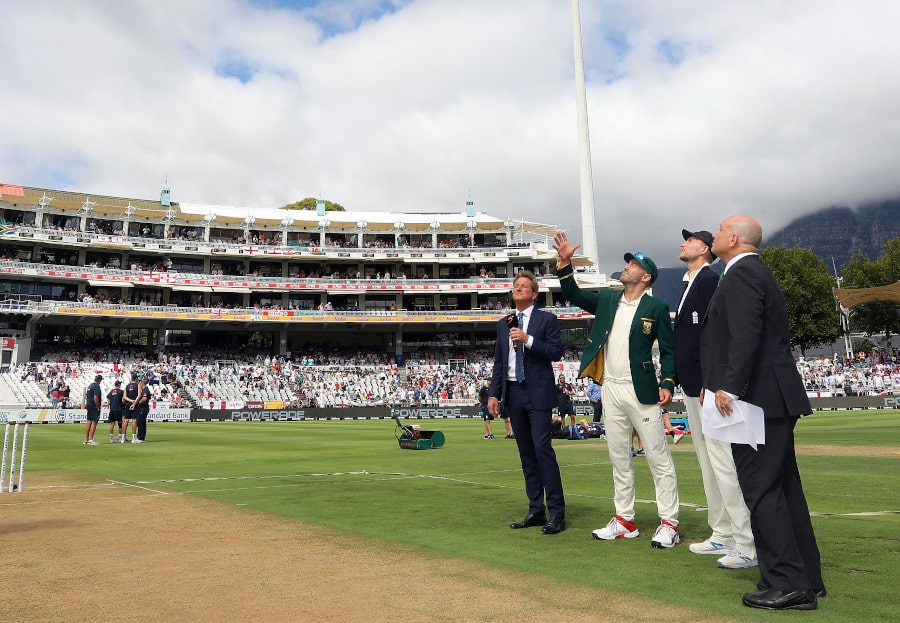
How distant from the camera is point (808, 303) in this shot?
73875 millimetres

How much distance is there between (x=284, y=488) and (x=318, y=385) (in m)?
39.8

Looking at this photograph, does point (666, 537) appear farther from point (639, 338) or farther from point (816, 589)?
point (639, 338)

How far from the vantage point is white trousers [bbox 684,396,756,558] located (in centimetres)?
478

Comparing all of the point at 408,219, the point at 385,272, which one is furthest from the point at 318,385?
the point at 408,219

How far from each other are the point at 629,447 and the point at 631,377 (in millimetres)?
653

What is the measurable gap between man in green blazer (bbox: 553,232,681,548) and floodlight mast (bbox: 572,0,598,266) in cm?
5871

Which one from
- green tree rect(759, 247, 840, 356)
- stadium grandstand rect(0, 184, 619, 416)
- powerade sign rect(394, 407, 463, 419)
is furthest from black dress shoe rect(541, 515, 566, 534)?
green tree rect(759, 247, 840, 356)

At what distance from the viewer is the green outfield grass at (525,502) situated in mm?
4281

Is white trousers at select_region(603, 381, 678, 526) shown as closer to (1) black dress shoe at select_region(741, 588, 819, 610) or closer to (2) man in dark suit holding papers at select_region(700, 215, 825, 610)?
(2) man in dark suit holding papers at select_region(700, 215, 825, 610)

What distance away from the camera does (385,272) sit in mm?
65750

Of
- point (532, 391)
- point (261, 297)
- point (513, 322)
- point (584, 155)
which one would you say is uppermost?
point (584, 155)

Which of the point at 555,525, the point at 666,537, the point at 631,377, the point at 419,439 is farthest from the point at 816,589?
the point at 419,439

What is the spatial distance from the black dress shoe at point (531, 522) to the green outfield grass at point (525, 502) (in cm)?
12

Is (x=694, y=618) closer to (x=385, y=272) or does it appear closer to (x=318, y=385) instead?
(x=318, y=385)
